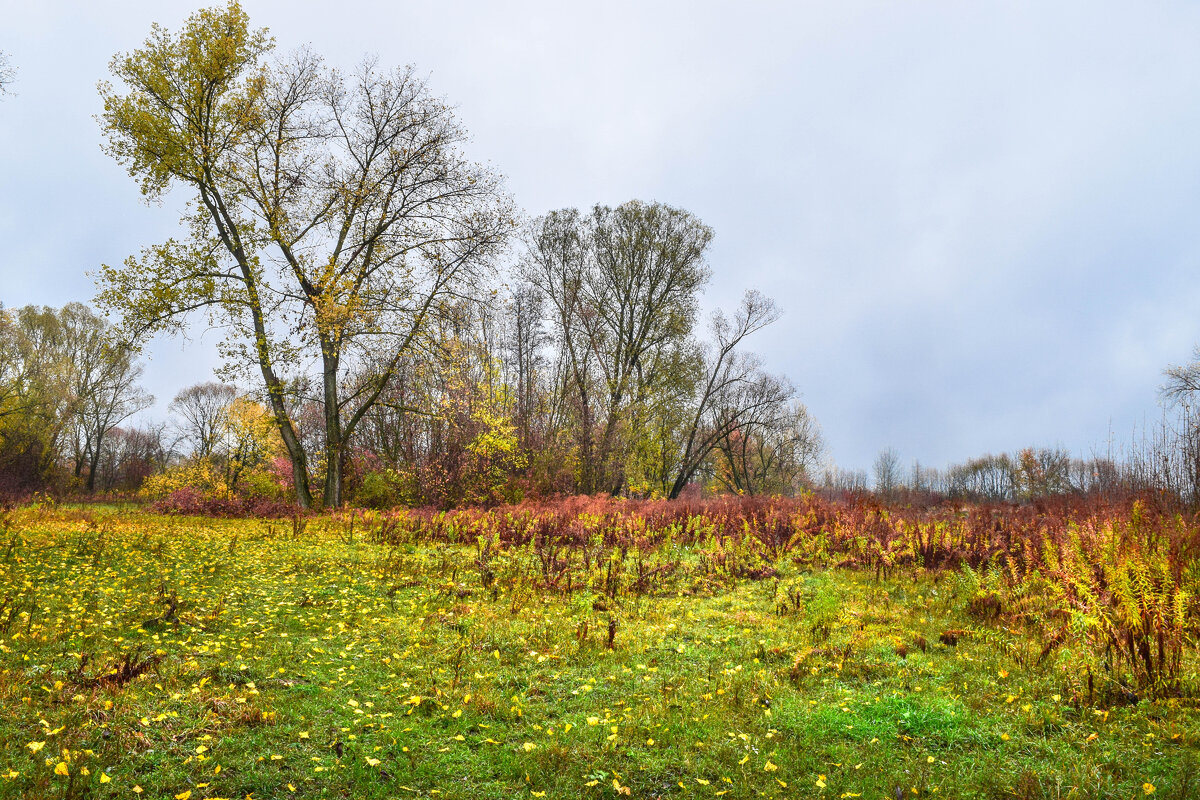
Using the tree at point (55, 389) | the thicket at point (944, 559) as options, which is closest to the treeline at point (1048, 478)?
the thicket at point (944, 559)

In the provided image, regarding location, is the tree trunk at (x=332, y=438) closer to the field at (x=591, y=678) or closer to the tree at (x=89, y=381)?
the field at (x=591, y=678)

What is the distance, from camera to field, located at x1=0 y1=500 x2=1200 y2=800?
11.8ft

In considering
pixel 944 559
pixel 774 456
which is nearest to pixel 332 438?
pixel 944 559

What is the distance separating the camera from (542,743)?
4.07 m

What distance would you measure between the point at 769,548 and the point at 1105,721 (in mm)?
7261

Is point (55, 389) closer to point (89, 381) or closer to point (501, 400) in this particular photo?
point (89, 381)

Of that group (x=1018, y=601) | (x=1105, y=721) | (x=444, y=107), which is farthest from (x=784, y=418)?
(x=1105, y=721)

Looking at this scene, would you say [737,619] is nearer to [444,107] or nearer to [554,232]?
[444,107]

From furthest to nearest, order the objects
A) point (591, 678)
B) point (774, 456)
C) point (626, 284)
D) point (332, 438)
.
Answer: point (774, 456) < point (626, 284) < point (332, 438) < point (591, 678)

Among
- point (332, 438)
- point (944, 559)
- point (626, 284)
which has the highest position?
point (626, 284)

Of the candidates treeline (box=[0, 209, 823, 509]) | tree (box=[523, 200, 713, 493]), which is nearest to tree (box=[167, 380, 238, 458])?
treeline (box=[0, 209, 823, 509])

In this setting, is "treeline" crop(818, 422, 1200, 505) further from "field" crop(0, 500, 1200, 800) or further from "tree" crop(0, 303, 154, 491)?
"tree" crop(0, 303, 154, 491)

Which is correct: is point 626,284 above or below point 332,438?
above

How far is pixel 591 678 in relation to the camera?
519 cm
